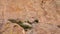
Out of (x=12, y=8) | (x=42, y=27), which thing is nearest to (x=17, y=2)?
(x=12, y=8)

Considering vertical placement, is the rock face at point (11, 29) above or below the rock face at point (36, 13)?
below

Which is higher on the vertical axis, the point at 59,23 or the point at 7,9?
the point at 7,9

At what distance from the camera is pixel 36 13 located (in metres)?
1.40

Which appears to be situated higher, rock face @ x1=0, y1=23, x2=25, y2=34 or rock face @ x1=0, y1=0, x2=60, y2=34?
rock face @ x1=0, y1=0, x2=60, y2=34

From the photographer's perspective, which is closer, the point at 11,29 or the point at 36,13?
the point at 11,29

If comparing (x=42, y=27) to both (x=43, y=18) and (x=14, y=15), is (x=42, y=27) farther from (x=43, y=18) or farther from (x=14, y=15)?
(x=14, y=15)

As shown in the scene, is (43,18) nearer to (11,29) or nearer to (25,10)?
(25,10)

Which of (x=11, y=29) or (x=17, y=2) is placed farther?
(x=17, y=2)

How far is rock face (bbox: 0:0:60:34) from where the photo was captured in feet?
4.31

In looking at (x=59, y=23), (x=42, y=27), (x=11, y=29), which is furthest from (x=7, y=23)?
(x=59, y=23)

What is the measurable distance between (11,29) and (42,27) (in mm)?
270

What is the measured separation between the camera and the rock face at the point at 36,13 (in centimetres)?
131

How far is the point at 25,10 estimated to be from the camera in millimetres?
1375

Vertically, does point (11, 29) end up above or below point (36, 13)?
below
